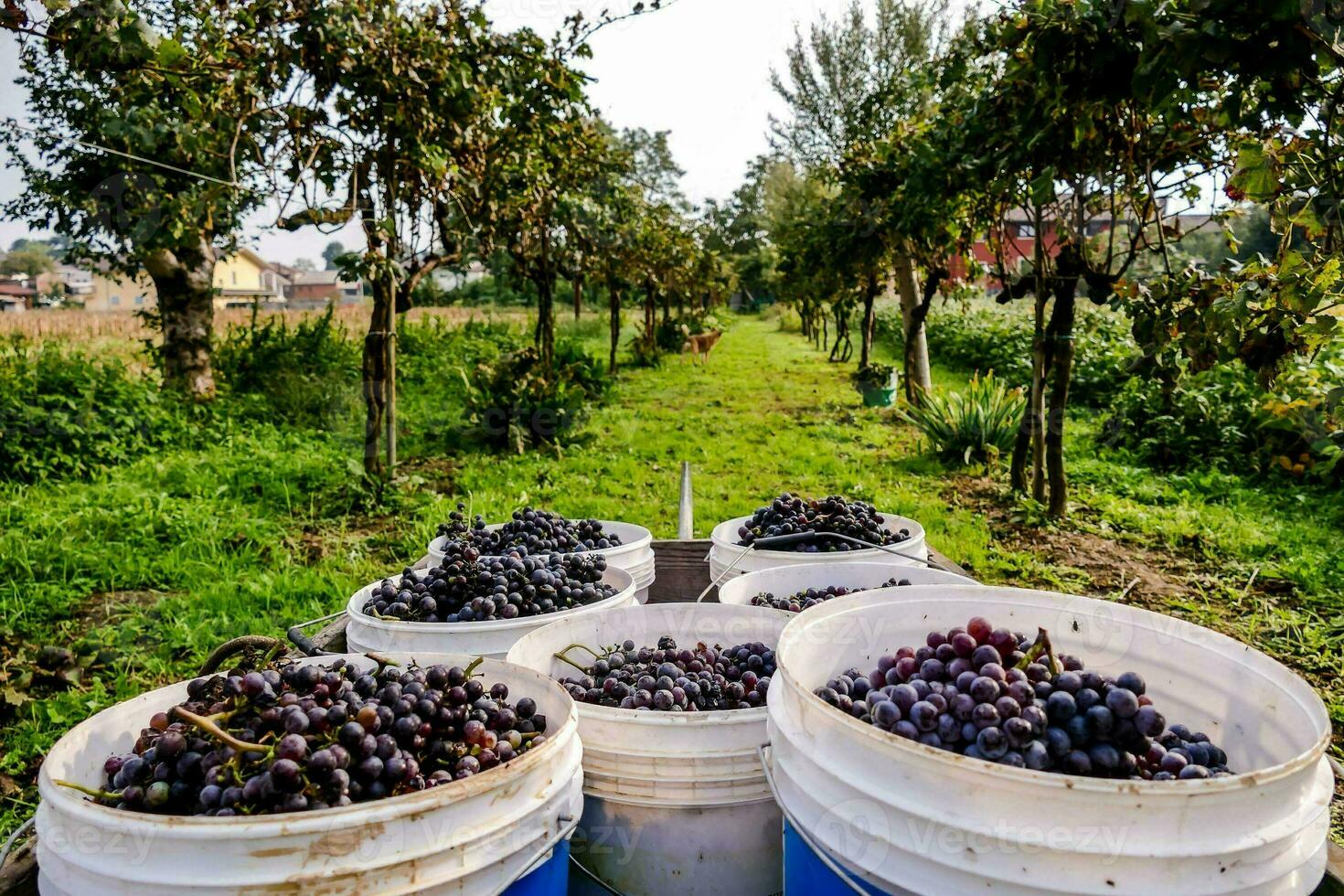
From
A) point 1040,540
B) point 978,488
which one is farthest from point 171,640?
point 978,488

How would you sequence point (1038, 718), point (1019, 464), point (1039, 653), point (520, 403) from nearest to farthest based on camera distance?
point (1038, 718)
point (1039, 653)
point (1019, 464)
point (520, 403)

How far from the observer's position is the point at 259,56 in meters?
5.00

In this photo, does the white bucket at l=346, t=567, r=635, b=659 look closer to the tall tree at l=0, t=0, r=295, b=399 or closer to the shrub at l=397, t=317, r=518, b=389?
the tall tree at l=0, t=0, r=295, b=399

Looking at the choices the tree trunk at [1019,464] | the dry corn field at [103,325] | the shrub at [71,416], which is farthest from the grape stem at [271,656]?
the dry corn field at [103,325]

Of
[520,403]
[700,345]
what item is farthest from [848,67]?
[520,403]

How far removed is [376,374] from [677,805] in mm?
5541

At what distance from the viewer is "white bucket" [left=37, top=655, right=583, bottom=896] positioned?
1062 millimetres

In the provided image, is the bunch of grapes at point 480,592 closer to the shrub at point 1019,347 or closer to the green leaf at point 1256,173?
the green leaf at point 1256,173

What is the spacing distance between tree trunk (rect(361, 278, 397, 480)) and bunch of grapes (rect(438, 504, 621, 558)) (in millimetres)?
3526

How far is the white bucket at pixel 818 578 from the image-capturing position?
2.44 metres

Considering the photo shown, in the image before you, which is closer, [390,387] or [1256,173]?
[1256,173]

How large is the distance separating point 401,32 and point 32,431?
15.1 ft

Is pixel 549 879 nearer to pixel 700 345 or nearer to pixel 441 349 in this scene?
pixel 441 349

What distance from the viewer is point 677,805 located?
1512 mm
